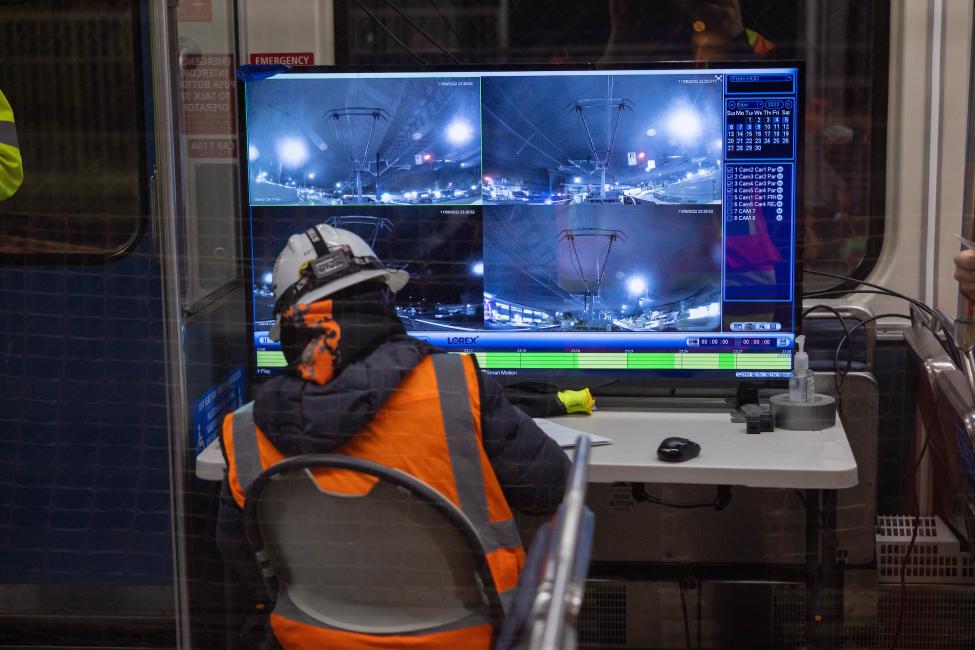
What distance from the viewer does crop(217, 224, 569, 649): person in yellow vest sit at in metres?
1.59

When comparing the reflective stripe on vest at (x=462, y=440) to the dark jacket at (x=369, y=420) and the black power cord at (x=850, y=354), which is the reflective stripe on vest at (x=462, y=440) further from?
the black power cord at (x=850, y=354)

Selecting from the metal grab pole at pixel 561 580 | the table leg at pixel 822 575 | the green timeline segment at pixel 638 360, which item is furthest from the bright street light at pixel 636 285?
the metal grab pole at pixel 561 580

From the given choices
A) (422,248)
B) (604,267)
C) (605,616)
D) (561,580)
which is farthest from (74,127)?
(561,580)

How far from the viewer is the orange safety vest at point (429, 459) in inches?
62.5

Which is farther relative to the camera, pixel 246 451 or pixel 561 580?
pixel 246 451

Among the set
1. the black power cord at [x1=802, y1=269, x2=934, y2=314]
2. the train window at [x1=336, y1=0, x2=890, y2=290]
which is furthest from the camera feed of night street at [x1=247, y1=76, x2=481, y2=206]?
the black power cord at [x1=802, y1=269, x2=934, y2=314]

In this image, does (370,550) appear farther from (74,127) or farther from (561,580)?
(74,127)

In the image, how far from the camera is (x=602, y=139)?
7.59 feet

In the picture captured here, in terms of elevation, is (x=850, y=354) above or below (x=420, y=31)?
below

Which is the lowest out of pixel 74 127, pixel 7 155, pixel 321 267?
pixel 321 267

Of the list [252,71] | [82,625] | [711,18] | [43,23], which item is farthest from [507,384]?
[43,23]

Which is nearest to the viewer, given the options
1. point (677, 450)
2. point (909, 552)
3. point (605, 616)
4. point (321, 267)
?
point (321, 267)

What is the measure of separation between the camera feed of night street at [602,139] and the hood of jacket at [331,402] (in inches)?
31.1

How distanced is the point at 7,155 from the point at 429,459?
4.29ft
